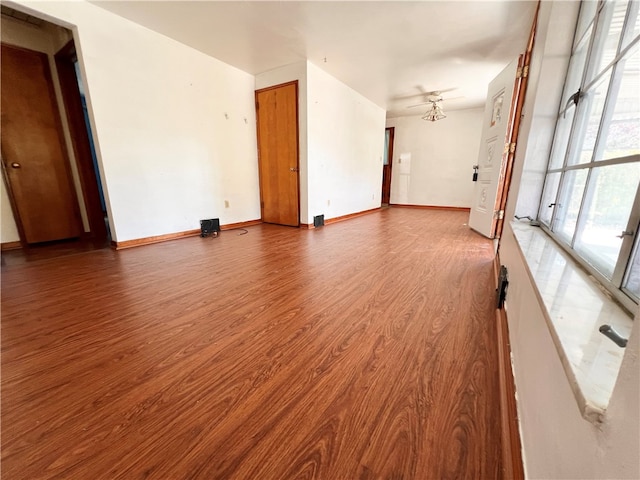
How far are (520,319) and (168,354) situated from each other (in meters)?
1.45

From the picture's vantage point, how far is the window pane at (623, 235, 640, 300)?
594mm

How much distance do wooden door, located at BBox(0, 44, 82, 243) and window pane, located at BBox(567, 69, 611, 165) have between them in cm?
467

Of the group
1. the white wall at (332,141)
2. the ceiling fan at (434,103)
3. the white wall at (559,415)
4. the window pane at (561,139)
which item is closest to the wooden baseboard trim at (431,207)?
the white wall at (332,141)

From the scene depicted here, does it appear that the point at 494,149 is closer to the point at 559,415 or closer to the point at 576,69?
the point at 576,69

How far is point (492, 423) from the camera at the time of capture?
816 mm

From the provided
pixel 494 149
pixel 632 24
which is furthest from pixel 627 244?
pixel 494 149

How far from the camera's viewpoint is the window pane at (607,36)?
973 mm

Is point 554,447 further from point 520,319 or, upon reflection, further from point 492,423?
point 520,319

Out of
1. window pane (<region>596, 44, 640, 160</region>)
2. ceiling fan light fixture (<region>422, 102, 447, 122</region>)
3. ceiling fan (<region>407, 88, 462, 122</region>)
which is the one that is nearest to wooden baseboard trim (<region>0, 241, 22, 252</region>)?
window pane (<region>596, 44, 640, 160</region>)

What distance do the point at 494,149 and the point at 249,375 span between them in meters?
3.73

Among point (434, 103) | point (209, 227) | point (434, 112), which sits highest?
point (434, 103)

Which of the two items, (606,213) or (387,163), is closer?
(606,213)

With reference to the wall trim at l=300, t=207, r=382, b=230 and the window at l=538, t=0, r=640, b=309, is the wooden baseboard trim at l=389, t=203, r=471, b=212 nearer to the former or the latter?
the wall trim at l=300, t=207, r=382, b=230

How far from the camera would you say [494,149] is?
3.24 m
